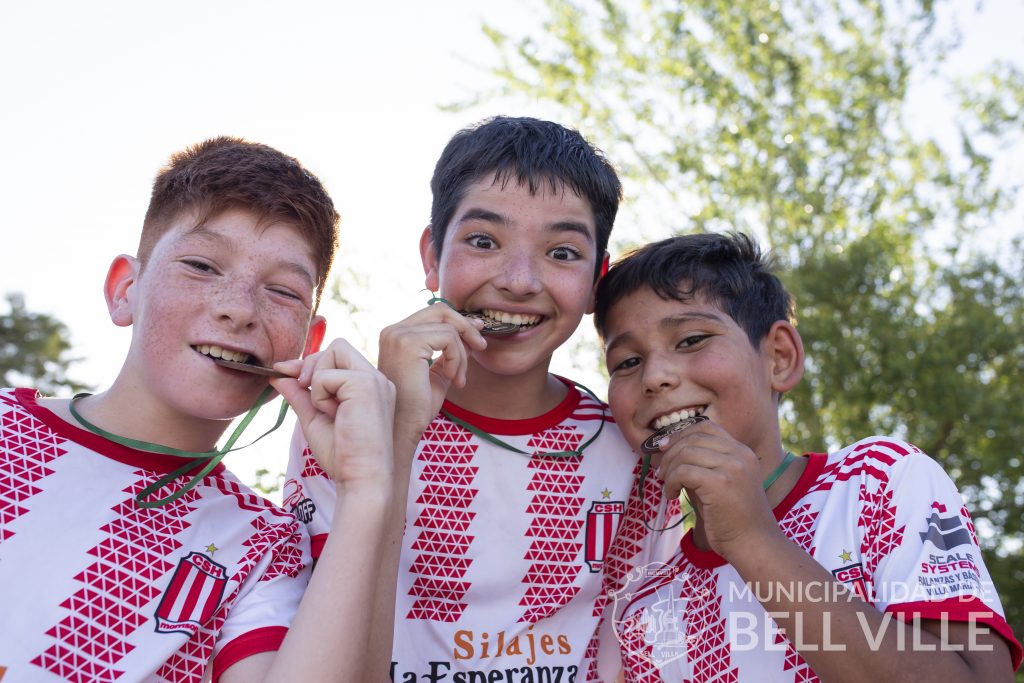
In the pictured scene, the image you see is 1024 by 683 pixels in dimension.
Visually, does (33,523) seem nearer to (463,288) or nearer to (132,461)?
(132,461)

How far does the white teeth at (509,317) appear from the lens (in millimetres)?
3006

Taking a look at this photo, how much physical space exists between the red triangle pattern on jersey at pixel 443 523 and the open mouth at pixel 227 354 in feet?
2.45

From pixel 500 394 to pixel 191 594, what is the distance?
1211 millimetres

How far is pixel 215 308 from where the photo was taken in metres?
2.48

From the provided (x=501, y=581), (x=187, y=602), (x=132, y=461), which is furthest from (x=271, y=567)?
(x=501, y=581)

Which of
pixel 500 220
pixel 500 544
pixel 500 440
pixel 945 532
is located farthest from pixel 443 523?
pixel 945 532

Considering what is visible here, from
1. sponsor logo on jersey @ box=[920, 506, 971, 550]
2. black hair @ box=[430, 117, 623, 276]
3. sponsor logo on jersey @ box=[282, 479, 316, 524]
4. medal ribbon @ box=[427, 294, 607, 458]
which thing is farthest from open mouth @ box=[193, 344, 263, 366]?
sponsor logo on jersey @ box=[920, 506, 971, 550]

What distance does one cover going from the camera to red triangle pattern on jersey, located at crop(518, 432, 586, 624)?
2.96 meters

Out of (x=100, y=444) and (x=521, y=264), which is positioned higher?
(x=521, y=264)

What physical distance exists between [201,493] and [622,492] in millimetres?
1373

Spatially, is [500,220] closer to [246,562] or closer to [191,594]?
[246,562]

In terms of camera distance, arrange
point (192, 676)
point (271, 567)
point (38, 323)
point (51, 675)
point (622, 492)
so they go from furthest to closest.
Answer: point (38, 323)
point (622, 492)
point (271, 567)
point (192, 676)
point (51, 675)

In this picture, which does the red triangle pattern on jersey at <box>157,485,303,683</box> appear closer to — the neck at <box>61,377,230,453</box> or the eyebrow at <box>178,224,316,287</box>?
the neck at <box>61,377,230,453</box>

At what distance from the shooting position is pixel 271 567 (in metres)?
2.53
